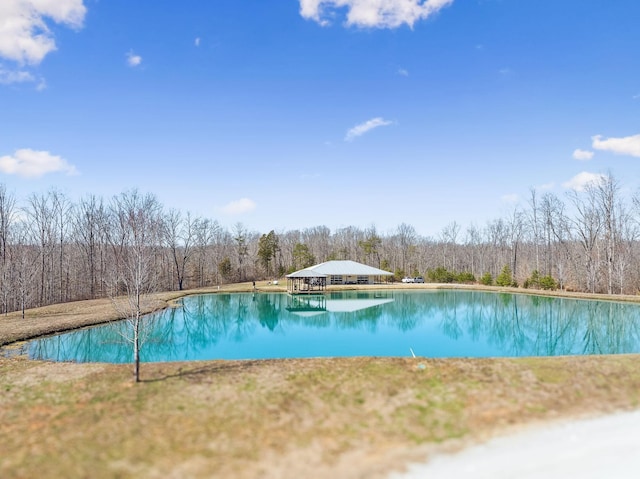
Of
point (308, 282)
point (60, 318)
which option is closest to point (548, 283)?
point (308, 282)

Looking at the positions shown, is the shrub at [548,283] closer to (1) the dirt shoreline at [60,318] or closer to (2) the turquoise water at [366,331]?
(1) the dirt shoreline at [60,318]

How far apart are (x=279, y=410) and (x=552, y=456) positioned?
4812 millimetres

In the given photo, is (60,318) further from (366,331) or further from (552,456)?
(552,456)

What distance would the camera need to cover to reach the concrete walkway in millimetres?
5219

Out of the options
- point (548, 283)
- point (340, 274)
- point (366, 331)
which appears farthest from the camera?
point (340, 274)

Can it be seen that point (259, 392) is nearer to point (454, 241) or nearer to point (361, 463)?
point (361, 463)

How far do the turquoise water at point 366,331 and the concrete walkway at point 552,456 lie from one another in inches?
278

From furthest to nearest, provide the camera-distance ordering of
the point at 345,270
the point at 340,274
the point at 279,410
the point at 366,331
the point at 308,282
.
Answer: the point at 345,270
the point at 340,274
the point at 308,282
the point at 366,331
the point at 279,410

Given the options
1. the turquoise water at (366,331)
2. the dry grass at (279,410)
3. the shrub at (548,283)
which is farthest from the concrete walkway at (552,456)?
the shrub at (548,283)

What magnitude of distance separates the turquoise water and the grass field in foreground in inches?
99.9

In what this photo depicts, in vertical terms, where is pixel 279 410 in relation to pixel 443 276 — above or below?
below

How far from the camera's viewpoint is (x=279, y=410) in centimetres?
722

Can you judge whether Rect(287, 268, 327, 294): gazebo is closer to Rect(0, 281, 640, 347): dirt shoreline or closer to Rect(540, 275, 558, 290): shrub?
Rect(0, 281, 640, 347): dirt shoreline

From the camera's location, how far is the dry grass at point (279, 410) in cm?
548
